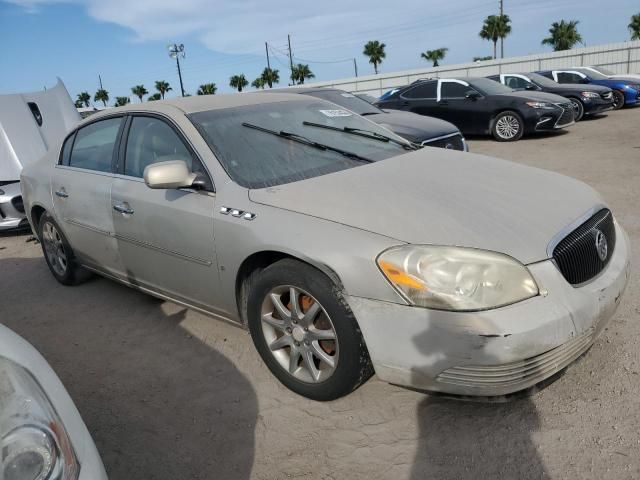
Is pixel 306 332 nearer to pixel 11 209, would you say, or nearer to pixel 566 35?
pixel 11 209

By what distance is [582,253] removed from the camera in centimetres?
244

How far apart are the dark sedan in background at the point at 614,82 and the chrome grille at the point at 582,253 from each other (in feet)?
51.2

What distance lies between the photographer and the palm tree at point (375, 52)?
6844cm

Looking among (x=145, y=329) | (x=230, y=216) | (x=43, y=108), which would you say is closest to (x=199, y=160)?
(x=230, y=216)

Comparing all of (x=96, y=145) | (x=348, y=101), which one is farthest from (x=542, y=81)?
(x=96, y=145)

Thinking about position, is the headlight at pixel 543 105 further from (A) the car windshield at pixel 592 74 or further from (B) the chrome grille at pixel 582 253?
(B) the chrome grille at pixel 582 253

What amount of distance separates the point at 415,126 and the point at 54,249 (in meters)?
4.94

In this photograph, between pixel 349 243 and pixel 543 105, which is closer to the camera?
pixel 349 243

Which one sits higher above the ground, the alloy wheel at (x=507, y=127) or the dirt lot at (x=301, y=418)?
the alloy wheel at (x=507, y=127)

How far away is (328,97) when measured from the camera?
860cm

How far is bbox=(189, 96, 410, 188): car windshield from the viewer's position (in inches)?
117

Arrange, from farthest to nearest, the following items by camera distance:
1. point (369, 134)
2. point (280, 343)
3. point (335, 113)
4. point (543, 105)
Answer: point (543, 105), point (335, 113), point (369, 134), point (280, 343)

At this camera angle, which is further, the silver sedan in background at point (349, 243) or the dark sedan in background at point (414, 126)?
the dark sedan in background at point (414, 126)

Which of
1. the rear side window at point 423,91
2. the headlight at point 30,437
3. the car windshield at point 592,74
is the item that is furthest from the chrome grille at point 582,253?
the car windshield at point 592,74
